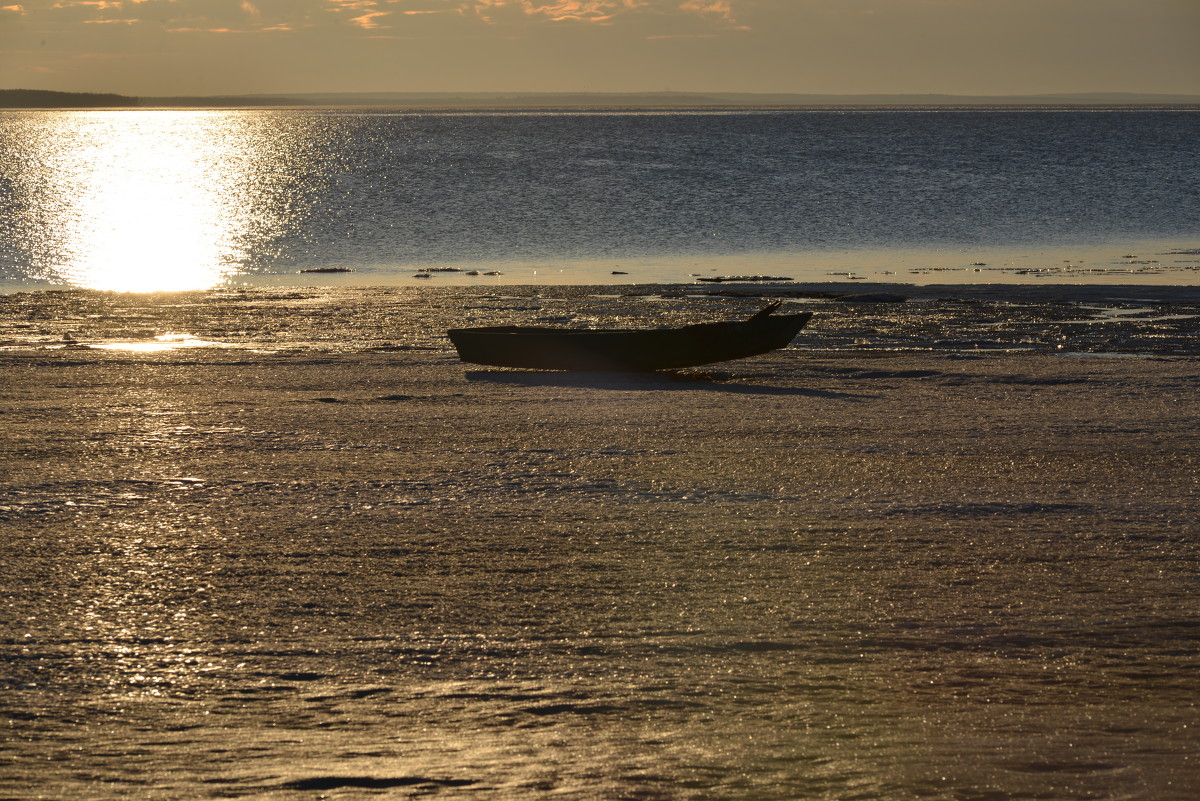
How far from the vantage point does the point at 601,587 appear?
8750mm

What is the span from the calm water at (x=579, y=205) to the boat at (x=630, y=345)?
15.9 meters

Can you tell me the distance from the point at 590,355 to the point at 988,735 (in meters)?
13.2

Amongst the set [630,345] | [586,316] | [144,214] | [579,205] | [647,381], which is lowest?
[647,381]

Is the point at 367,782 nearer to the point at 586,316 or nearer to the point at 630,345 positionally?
the point at 630,345

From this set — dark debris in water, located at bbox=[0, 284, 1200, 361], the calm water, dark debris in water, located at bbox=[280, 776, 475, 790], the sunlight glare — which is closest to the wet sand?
dark debris in water, located at bbox=[280, 776, 475, 790]

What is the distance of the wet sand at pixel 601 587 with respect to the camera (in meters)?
6.19

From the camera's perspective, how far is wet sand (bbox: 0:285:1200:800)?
20.3ft

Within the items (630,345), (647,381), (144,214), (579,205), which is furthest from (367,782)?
(144,214)

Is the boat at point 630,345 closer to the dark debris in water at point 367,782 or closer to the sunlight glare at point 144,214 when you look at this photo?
the dark debris in water at point 367,782

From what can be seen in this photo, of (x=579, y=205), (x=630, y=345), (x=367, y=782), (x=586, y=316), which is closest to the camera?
(x=367, y=782)

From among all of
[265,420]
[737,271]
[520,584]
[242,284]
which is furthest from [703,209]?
[520,584]

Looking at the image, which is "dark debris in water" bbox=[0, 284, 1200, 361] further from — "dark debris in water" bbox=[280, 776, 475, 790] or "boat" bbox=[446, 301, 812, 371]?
"dark debris in water" bbox=[280, 776, 475, 790]

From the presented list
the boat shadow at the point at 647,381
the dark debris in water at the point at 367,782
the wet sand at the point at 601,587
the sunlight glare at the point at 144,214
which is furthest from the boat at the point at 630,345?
the sunlight glare at the point at 144,214

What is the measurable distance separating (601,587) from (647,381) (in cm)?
1006
